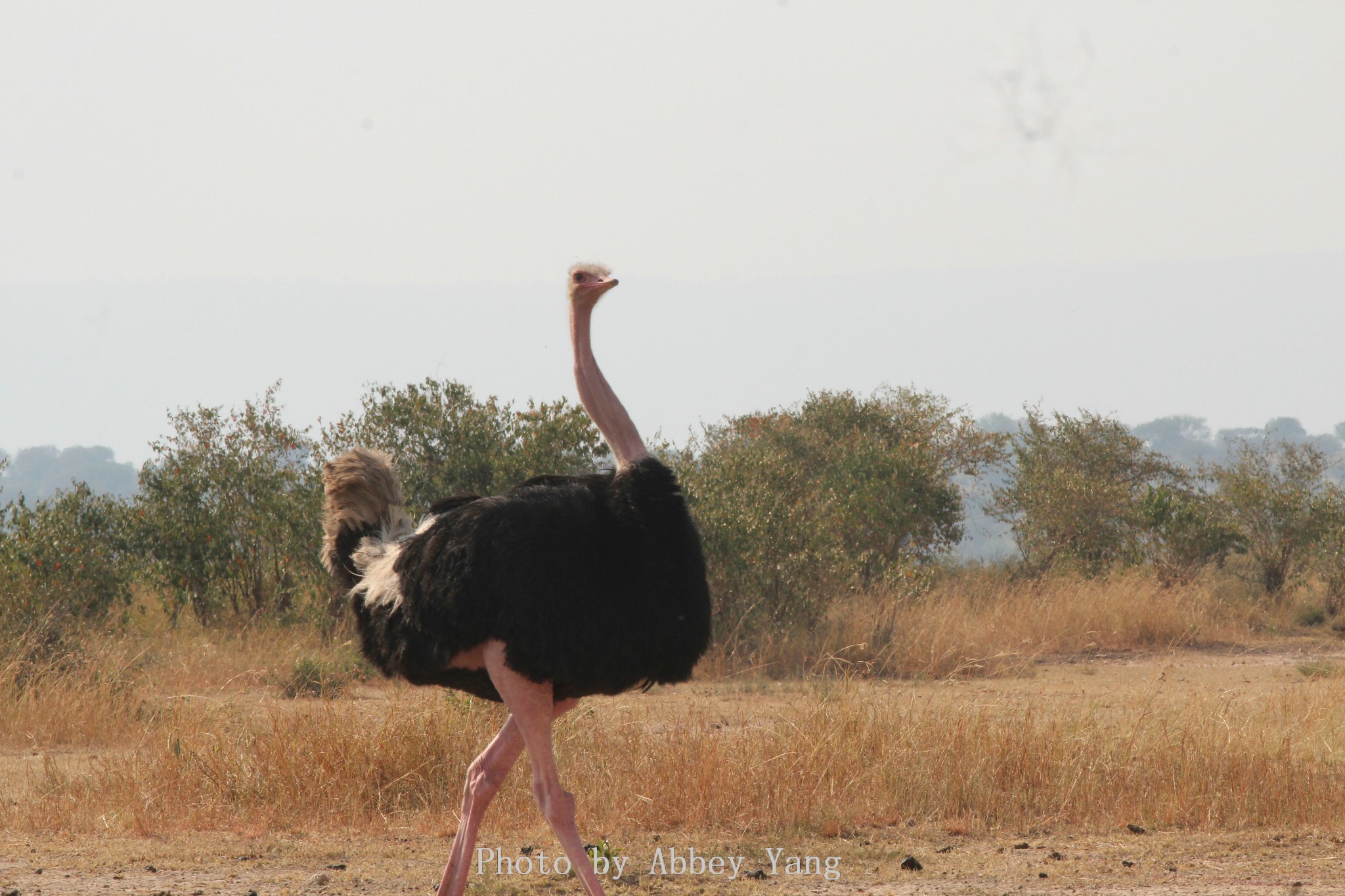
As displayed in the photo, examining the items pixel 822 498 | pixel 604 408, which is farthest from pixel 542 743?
pixel 822 498

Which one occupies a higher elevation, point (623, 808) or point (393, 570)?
point (393, 570)

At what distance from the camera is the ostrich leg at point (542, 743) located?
4.20 m

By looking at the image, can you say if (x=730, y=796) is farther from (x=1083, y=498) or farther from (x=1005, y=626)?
(x=1083, y=498)

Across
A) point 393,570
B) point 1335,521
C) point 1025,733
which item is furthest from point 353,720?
point 1335,521

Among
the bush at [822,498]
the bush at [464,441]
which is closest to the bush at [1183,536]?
the bush at [822,498]

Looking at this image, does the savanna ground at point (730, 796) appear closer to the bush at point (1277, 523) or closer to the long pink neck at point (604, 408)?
the long pink neck at point (604, 408)

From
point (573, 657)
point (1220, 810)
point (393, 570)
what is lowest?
point (1220, 810)

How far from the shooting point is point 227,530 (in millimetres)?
12625

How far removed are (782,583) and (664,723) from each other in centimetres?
448

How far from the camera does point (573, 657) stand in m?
4.07

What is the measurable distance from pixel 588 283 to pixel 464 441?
7.57 meters

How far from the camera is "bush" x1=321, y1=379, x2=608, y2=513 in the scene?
469 inches

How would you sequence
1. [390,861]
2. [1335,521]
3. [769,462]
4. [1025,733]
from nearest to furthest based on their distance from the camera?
[390,861]
[1025,733]
[769,462]
[1335,521]

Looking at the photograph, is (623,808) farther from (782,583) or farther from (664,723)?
(782,583)
